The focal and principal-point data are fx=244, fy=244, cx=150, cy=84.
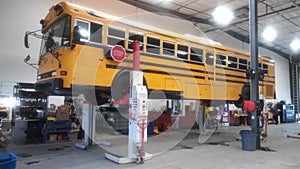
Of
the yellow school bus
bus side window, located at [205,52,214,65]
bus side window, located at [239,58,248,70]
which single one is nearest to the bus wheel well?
the yellow school bus

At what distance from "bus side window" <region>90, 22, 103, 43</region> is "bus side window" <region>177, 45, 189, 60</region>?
7.66 ft

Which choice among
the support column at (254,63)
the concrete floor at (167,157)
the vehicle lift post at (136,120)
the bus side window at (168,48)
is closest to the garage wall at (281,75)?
the support column at (254,63)

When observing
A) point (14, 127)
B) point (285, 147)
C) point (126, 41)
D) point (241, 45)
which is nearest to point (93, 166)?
point (126, 41)

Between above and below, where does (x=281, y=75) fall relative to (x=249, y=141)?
above

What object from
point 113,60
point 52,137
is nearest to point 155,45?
point 113,60

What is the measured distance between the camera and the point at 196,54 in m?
7.11

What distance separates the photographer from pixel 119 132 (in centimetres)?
920

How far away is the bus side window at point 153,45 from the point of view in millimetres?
5920

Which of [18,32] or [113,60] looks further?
[18,32]

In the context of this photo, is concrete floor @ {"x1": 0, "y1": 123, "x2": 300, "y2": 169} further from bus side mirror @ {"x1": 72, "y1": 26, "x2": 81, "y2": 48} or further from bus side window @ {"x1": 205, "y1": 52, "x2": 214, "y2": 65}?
bus side window @ {"x1": 205, "y1": 52, "x2": 214, "y2": 65}

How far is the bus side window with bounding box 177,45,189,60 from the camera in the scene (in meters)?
6.60

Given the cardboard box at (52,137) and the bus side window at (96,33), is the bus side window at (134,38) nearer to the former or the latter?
the bus side window at (96,33)

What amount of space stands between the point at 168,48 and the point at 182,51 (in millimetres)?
541

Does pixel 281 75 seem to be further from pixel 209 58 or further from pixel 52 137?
pixel 52 137
